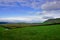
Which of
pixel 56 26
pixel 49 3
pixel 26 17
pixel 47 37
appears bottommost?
pixel 47 37

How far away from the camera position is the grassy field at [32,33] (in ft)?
10.5

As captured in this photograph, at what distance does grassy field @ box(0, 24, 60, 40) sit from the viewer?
10.5ft

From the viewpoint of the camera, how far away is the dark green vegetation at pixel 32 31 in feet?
10.5

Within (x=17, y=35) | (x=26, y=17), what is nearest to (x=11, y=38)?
(x=17, y=35)

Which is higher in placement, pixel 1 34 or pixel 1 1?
pixel 1 1

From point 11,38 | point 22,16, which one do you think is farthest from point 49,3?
point 11,38

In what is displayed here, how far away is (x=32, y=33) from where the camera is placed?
3.26 m

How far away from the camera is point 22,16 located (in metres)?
3.38

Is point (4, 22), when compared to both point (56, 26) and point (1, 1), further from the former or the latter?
point (56, 26)

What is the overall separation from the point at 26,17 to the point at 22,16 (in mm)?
89

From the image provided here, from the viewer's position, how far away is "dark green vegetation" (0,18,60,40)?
10.5 ft

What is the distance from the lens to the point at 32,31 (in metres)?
3.27

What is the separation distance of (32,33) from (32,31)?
42 millimetres

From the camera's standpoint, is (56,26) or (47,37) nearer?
(47,37)
